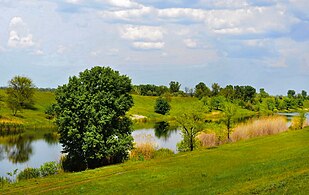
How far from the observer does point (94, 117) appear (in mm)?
38156

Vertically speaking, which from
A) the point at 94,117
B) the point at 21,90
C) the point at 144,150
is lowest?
the point at 144,150

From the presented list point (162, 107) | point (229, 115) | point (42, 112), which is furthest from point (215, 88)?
point (229, 115)

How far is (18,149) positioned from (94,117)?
A: 27.8 metres

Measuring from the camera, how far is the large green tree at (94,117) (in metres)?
37.8

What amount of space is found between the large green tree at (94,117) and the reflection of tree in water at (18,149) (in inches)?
592

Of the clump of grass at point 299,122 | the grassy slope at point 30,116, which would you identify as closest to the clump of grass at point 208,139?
the clump of grass at point 299,122

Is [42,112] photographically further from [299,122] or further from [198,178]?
[198,178]

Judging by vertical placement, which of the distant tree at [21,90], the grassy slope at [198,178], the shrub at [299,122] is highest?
the distant tree at [21,90]

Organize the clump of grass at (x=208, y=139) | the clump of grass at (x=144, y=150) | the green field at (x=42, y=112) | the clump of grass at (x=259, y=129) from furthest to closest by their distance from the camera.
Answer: the green field at (x=42, y=112) → the clump of grass at (x=259, y=129) → the clump of grass at (x=208, y=139) → the clump of grass at (x=144, y=150)

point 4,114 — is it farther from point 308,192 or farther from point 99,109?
point 308,192

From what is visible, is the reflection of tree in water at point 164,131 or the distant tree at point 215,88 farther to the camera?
the distant tree at point 215,88

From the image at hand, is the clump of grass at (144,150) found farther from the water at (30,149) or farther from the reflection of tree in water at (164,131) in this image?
the reflection of tree in water at (164,131)

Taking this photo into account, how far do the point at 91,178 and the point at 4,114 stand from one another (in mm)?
76449

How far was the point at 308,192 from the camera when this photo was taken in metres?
15.8
